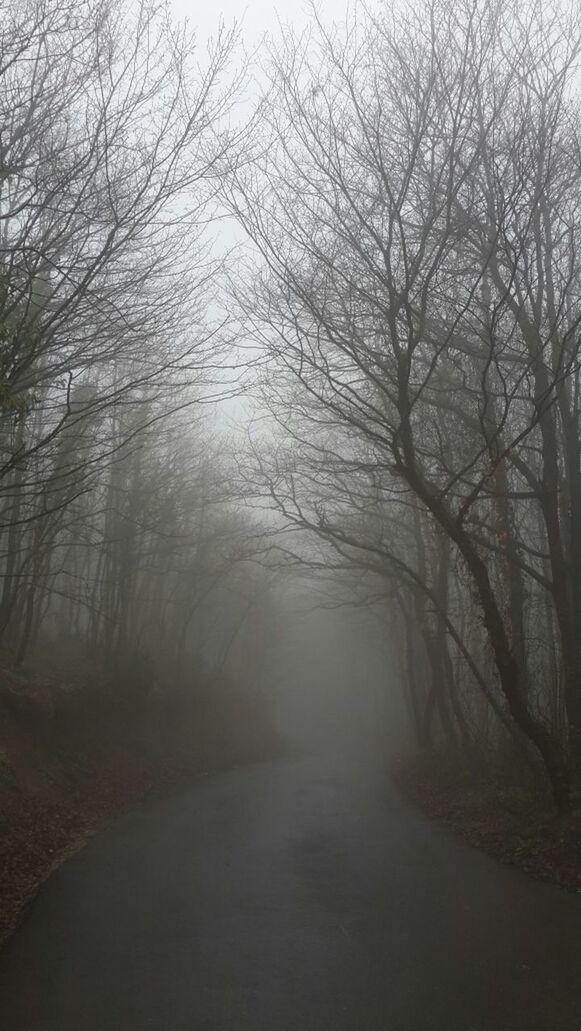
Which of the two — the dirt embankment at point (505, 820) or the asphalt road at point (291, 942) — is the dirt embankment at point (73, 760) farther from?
the dirt embankment at point (505, 820)

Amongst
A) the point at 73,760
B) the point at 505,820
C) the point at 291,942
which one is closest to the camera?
the point at 291,942

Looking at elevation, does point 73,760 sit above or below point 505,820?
above

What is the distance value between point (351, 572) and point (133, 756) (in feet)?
40.6

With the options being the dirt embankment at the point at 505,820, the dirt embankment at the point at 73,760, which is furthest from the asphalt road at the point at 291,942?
the dirt embankment at the point at 73,760

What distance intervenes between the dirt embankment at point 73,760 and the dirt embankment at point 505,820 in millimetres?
5712

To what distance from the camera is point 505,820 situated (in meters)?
12.7

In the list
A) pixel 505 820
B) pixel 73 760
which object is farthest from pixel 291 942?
pixel 73 760

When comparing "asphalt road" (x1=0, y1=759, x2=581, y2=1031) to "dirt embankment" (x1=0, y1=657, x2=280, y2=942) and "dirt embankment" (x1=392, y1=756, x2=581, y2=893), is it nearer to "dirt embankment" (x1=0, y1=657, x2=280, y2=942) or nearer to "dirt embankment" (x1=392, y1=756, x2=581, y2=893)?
"dirt embankment" (x1=392, y1=756, x2=581, y2=893)

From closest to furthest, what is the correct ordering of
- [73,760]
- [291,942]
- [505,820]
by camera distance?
1. [291,942]
2. [505,820]
3. [73,760]

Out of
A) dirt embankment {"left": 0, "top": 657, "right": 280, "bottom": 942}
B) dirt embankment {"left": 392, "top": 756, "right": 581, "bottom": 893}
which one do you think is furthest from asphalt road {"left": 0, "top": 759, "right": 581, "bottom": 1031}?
dirt embankment {"left": 0, "top": 657, "right": 280, "bottom": 942}

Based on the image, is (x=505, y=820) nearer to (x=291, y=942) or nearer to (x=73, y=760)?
(x=291, y=942)

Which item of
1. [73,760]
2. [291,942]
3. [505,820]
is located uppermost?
[73,760]

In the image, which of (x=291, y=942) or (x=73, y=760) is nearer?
(x=291, y=942)

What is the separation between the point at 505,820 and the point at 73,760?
9.48 m
